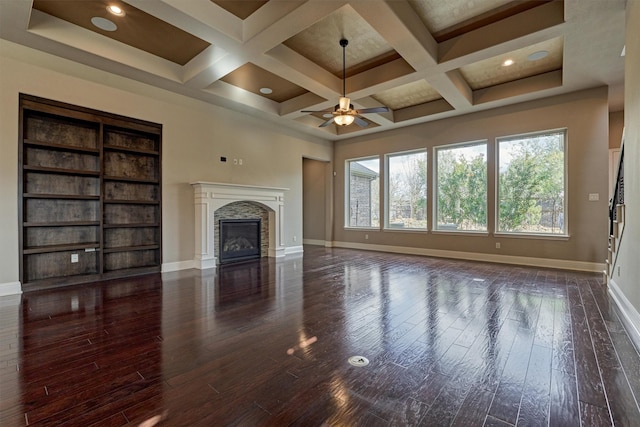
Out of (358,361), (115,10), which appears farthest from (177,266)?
(358,361)

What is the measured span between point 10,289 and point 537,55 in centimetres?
846

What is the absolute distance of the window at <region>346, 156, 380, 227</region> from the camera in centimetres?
854

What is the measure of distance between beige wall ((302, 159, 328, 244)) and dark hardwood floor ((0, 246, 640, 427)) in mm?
5523

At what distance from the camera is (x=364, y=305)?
349cm

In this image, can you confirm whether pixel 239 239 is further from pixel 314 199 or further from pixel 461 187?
pixel 461 187

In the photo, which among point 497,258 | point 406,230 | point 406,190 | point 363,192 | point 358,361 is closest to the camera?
point 358,361

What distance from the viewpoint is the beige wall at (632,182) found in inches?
110

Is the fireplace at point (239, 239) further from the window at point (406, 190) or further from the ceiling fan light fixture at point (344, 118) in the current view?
the window at point (406, 190)

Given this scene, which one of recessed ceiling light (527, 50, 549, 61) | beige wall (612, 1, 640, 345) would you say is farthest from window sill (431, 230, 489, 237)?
recessed ceiling light (527, 50, 549, 61)

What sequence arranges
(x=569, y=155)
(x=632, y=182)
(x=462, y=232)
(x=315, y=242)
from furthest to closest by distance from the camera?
(x=315, y=242) < (x=462, y=232) < (x=569, y=155) < (x=632, y=182)

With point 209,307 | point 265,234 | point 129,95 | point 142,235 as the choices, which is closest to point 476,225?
point 265,234

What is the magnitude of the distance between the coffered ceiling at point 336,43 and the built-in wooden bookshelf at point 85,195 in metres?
0.95

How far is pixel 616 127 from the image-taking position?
21.3 ft

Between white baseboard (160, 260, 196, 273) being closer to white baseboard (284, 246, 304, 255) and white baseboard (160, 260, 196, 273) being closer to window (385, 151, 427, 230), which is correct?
white baseboard (284, 246, 304, 255)
